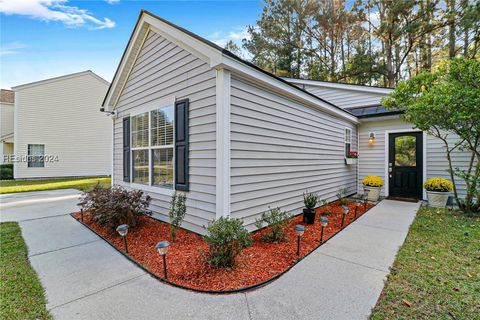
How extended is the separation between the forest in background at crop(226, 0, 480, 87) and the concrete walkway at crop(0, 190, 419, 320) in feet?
48.0

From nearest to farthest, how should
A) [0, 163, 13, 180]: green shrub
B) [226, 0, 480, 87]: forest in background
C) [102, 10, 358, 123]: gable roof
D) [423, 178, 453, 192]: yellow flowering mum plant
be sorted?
[102, 10, 358, 123]: gable roof < [423, 178, 453, 192]: yellow flowering mum plant < [226, 0, 480, 87]: forest in background < [0, 163, 13, 180]: green shrub

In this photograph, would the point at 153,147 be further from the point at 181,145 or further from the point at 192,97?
the point at 192,97

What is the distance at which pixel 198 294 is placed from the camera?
91.9 inches

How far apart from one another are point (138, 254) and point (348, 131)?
7.48m

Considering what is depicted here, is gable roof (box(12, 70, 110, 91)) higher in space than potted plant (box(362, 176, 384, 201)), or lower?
higher

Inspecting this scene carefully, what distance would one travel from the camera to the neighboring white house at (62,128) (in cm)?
1296

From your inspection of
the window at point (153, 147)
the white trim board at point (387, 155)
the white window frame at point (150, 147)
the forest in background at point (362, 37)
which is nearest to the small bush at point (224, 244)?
the white window frame at point (150, 147)

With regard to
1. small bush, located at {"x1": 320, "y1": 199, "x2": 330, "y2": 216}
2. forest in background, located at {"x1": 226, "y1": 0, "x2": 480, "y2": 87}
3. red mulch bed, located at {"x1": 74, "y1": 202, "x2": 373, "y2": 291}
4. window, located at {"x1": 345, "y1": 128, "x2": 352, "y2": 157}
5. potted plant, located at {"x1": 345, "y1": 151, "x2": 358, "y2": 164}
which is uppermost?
forest in background, located at {"x1": 226, "y1": 0, "x2": 480, "y2": 87}

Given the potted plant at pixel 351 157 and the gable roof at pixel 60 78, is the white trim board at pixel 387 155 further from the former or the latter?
the gable roof at pixel 60 78

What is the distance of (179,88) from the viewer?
4.35 m

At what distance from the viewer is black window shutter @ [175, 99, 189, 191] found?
161 inches

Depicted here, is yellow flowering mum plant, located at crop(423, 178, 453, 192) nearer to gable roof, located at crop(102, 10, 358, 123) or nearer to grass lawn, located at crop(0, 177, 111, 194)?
gable roof, located at crop(102, 10, 358, 123)

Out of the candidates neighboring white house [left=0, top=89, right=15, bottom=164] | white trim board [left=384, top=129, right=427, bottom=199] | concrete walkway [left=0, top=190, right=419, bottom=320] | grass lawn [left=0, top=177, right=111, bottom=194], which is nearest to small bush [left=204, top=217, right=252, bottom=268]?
concrete walkway [left=0, top=190, right=419, bottom=320]

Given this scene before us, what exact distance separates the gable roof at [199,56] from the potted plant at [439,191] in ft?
10.7
